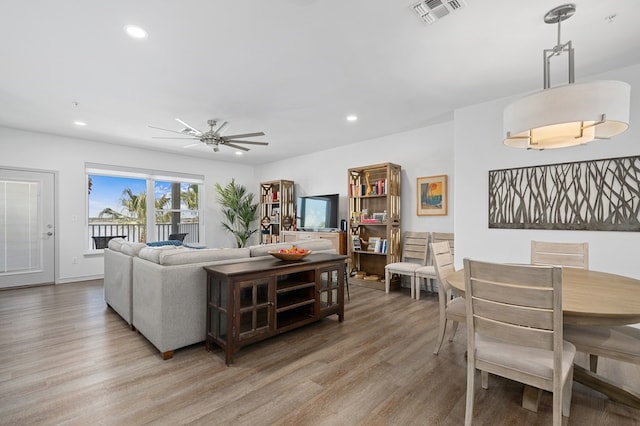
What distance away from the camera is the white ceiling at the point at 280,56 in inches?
82.8

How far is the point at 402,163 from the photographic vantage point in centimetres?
518

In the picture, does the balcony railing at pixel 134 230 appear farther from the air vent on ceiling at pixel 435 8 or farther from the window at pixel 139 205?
the air vent on ceiling at pixel 435 8

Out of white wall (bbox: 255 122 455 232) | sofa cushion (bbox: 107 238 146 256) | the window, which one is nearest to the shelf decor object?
white wall (bbox: 255 122 455 232)

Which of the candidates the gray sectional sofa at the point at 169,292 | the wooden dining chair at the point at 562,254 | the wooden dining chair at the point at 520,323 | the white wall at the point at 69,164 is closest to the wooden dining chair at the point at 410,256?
the wooden dining chair at the point at 562,254

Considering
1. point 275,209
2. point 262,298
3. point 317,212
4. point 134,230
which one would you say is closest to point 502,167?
point 262,298

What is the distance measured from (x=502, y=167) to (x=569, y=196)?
74cm

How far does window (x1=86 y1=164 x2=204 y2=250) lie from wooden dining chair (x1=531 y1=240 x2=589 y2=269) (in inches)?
269

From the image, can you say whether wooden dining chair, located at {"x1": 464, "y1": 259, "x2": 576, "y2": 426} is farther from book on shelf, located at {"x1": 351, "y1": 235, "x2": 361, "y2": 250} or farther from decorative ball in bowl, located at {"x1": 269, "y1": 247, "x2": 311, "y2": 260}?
book on shelf, located at {"x1": 351, "y1": 235, "x2": 361, "y2": 250}

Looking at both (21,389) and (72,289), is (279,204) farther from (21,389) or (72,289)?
(21,389)

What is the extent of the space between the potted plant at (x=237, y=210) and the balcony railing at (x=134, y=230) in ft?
2.53

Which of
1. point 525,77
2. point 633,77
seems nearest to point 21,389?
point 525,77

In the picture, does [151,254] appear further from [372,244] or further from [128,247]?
[372,244]

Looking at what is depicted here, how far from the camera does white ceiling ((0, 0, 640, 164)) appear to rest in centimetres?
210

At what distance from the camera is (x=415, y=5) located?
2.03 metres
